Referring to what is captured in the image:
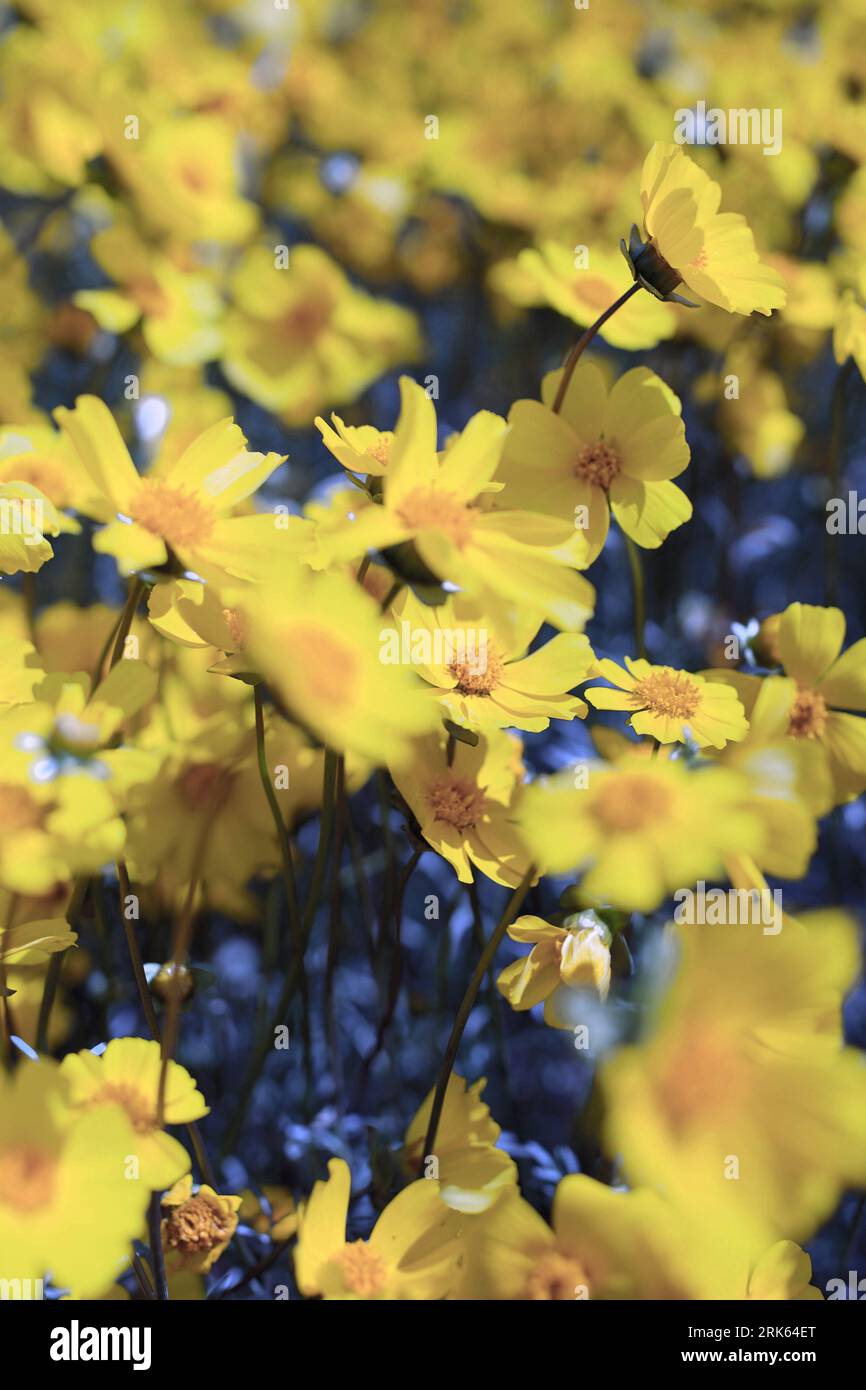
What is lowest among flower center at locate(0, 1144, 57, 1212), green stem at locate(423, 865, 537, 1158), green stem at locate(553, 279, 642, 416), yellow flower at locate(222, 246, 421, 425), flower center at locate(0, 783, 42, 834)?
flower center at locate(0, 1144, 57, 1212)

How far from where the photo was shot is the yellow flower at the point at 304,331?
150 centimetres

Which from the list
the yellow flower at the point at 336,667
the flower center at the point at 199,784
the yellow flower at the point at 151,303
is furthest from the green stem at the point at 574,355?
the yellow flower at the point at 151,303

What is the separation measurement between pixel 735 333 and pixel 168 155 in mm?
634

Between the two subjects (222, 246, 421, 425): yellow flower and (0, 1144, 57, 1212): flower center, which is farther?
(222, 246, 421, 425): yellow flower

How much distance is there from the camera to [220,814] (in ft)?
2.61

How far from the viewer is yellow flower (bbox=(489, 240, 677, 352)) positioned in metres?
0.73

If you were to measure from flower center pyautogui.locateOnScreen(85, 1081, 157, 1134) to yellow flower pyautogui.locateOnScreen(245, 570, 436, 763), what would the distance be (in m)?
0.21

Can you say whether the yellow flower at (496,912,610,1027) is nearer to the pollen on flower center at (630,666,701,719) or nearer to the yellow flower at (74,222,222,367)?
the pollen on flower center at (630,666,701,719)

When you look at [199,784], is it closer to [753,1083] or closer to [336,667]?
[336,667]

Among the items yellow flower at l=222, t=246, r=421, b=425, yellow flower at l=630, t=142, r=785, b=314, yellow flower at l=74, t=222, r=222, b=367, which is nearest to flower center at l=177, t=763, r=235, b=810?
yellow flower at l=630, t=142, r=785, b=314

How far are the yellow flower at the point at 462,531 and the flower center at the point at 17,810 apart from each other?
199 millimetres

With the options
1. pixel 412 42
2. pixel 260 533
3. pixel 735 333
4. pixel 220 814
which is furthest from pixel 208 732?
pixel 412 42
